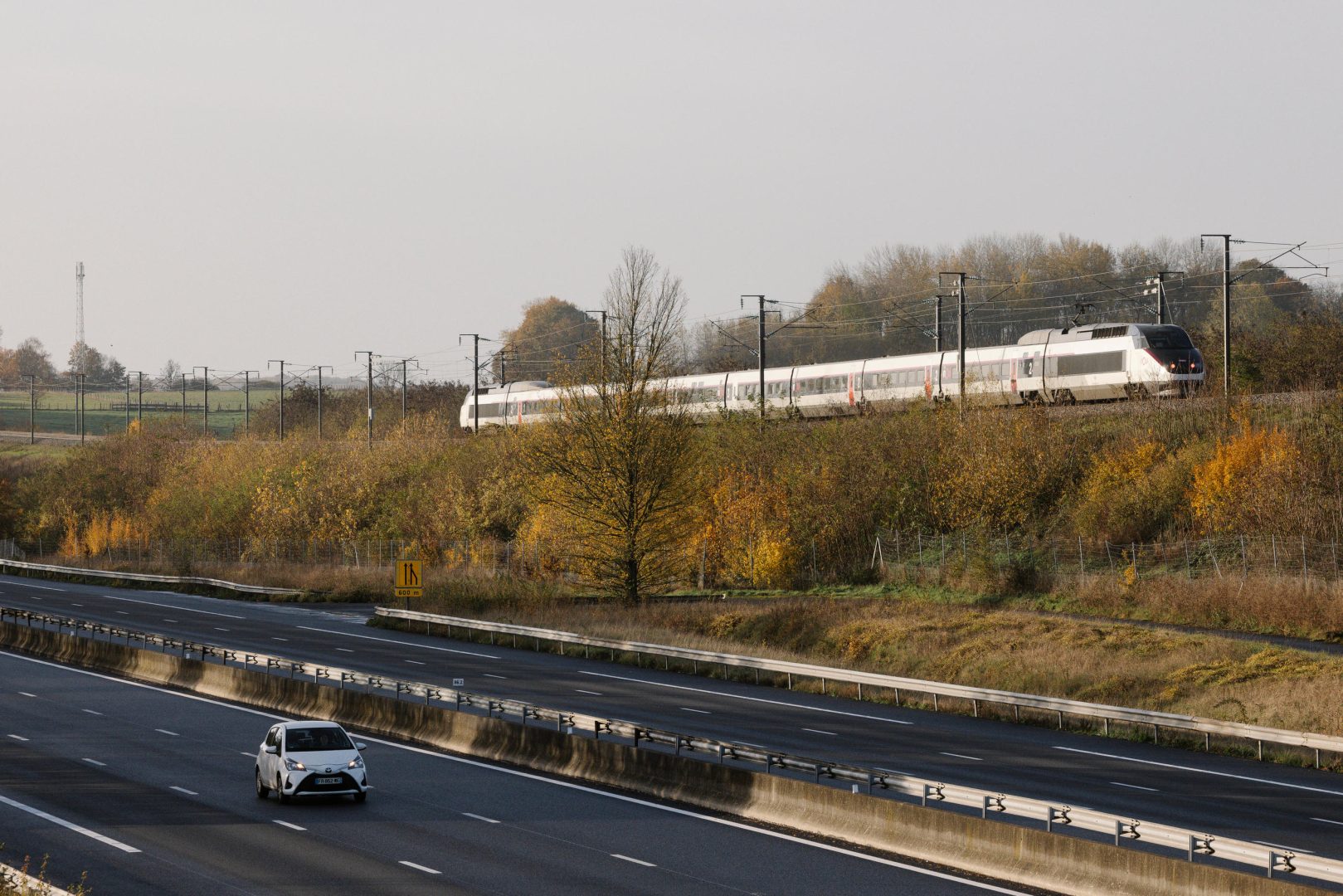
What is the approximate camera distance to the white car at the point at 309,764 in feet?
75.1

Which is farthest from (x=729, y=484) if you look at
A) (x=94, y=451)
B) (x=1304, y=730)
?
(x=94, y=451)

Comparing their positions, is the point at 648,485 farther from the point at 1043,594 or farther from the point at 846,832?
the point at 846,832

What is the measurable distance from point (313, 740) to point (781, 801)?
788cm

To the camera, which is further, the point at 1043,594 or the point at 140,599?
the point at 140,599

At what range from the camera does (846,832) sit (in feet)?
66.4

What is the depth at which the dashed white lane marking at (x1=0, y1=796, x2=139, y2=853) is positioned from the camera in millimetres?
19858

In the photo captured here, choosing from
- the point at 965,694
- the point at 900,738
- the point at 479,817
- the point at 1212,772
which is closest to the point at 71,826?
the point at 479,817

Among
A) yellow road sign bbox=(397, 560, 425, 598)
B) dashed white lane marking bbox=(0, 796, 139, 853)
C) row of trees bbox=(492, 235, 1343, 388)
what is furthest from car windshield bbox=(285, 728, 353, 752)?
row of trees bbox=(492, 235, 1343, 388)

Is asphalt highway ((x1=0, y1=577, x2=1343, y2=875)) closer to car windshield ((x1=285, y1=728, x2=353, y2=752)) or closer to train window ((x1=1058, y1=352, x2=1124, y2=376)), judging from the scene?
car windshield ((x1=285, y1=728, x2=353, y2=752))

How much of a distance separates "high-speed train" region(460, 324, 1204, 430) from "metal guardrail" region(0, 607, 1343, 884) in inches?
1032

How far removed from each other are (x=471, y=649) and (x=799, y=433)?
3245 centimetres

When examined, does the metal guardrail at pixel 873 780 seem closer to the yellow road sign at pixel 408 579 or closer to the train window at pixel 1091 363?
the yellow road sign at pixel 408 579

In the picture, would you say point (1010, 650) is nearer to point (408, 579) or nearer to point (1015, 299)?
point (408, 579)

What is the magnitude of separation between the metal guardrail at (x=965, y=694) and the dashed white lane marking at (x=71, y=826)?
19.7 m
